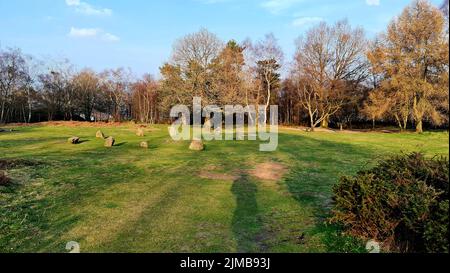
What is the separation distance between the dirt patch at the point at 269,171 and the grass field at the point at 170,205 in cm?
11

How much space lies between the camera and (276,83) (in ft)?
177

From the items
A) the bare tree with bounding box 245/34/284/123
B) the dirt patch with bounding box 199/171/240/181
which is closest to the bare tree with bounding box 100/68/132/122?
the bare tree with bounding box 245/34/284/123

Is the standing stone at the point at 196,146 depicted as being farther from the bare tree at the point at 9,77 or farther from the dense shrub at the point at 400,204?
the bare tree at the point at 9,77

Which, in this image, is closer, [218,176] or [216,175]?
[218,176]

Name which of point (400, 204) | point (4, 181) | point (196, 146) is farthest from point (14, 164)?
point (400, 204)

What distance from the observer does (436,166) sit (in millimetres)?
6367

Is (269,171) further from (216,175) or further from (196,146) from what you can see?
(196,146)

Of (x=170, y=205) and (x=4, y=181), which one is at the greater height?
(x=4, y=181)

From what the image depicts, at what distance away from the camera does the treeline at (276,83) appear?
32.5 metres

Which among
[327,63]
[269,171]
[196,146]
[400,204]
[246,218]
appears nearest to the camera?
[400,204]

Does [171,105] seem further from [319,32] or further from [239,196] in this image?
[239,196]

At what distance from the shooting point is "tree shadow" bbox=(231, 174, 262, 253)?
6.96 meters

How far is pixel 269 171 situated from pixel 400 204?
29.9ft
